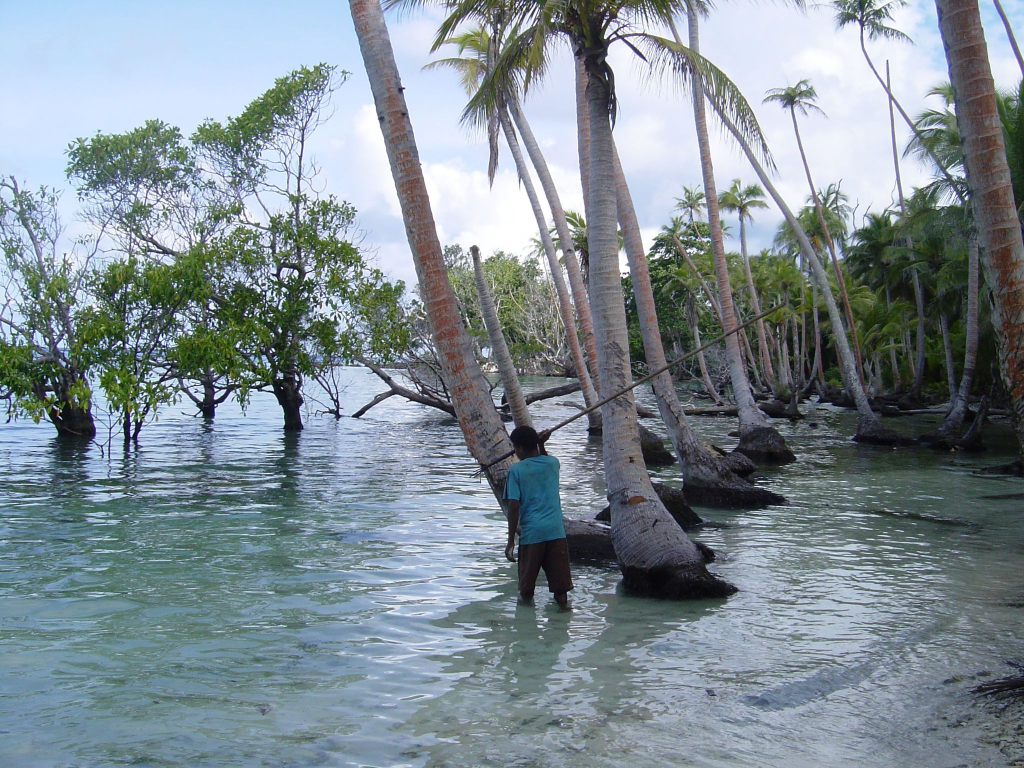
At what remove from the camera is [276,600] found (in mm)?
7672

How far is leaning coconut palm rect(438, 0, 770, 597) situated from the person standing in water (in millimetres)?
1121

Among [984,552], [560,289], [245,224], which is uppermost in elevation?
[245,224]

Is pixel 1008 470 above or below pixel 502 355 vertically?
below

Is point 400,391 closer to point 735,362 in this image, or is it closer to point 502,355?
point 735,362

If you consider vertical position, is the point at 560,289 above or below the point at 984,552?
above

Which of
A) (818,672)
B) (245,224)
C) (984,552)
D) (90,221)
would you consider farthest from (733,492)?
(90,221)

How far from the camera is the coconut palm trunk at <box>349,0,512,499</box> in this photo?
8.28 metres

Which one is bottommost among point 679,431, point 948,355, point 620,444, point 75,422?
point 679,431

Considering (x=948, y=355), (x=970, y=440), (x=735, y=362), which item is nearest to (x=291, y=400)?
(x=735, y=362)

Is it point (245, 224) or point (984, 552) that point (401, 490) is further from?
point (245, 224)

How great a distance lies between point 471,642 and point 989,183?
4.93 meters

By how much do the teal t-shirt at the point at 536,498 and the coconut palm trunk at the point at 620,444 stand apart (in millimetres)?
1277

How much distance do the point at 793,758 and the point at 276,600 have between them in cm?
492

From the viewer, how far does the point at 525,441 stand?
23.4 feet
